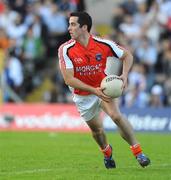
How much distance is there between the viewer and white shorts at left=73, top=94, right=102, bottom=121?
1225 cm

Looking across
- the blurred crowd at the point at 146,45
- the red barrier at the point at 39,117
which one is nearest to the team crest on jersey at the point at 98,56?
the red barrier at the point at 39,117

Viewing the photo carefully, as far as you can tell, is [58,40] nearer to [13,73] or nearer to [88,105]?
[13,73]

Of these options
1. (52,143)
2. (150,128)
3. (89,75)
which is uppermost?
(89,75)

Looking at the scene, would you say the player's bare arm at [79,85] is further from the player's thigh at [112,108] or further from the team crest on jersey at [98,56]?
the team crest on jersey at [98,56]

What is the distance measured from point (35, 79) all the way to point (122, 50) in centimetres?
1510

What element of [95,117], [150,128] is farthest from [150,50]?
[95,117]

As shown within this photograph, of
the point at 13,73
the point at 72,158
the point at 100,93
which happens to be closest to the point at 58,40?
the point at 13,73

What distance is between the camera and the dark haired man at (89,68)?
1183 centimetres

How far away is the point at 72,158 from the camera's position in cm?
1438

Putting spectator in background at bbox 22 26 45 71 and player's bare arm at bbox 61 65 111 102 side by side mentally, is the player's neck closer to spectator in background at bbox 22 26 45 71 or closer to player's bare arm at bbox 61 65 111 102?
player's bare arm at bbox 61 65 111 102

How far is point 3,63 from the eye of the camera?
25906 millimetres

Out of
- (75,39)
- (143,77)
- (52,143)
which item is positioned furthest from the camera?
(143,77)

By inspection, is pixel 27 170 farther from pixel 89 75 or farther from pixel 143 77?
pixel 143 77

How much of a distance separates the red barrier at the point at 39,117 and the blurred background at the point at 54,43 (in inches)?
49.7
